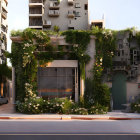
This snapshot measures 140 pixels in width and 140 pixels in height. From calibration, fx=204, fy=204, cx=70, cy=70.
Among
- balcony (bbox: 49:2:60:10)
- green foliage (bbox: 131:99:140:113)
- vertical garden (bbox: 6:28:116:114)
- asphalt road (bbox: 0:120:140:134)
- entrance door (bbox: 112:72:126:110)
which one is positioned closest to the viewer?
asphalt road (bbox: 0:120:140:134)

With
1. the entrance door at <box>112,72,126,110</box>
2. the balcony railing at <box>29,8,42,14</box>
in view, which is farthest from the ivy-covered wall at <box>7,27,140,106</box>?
the balcony railing at <box>29,8,42,14</box>

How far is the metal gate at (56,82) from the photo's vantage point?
679 inches

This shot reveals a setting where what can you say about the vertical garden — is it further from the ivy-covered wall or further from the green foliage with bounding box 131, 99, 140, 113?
the green foliage with bounding box 131, 99, 140, 113

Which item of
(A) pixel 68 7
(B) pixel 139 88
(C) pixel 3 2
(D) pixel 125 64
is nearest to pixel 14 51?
(D) pixel 125 64

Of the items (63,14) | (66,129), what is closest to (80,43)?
(66,129)

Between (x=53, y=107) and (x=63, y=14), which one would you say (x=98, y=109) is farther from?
(x=63, y=14)

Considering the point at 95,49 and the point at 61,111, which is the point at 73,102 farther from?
the point at 95,49

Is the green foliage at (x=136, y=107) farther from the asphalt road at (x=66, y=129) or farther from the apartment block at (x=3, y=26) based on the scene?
the apartment block at (x=3, y=26)

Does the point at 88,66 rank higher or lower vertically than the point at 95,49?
lower

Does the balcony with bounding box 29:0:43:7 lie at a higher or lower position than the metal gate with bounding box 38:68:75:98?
higher

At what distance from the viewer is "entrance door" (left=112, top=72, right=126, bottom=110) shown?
17.7 m

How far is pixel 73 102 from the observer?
16734mm

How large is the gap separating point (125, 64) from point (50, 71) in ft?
21.7

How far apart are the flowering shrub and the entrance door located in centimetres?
236
